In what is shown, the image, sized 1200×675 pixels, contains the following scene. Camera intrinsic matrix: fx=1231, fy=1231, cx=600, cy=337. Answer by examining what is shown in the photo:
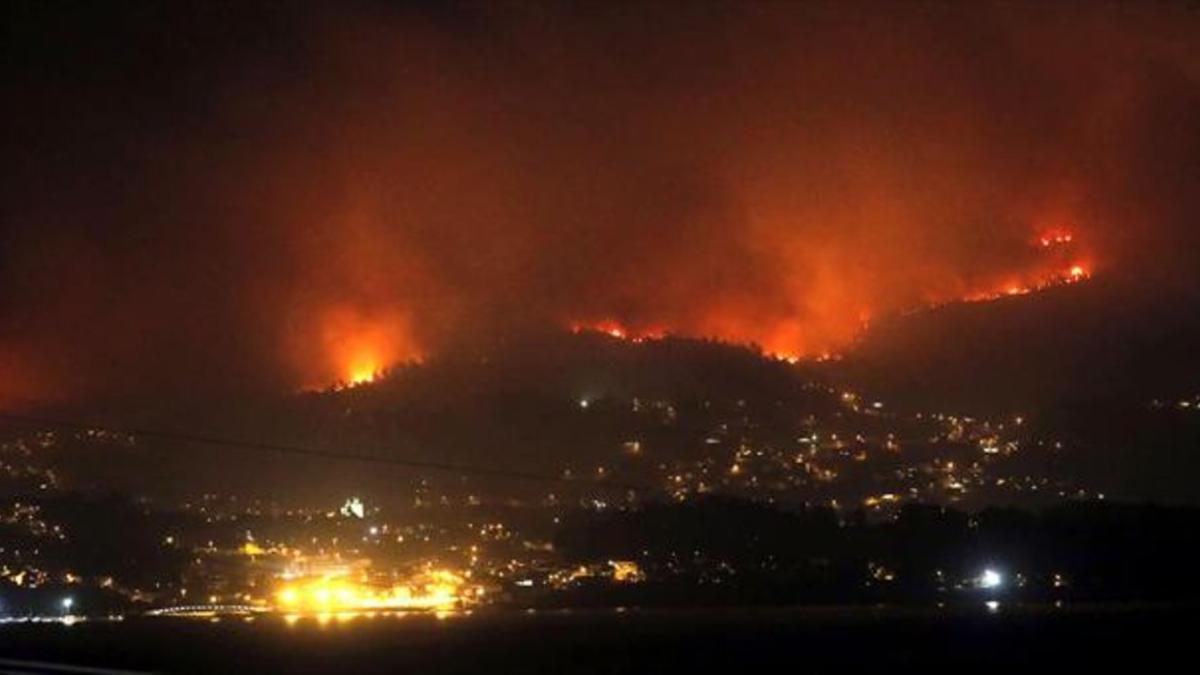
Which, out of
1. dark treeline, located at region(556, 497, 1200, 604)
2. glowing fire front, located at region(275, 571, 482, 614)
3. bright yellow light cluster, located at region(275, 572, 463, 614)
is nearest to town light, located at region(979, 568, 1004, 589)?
dark treeline, located at region(556, 497, 1200, 604)

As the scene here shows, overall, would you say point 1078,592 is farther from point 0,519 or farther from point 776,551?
point 0,519

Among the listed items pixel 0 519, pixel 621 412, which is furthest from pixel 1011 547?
pixel 0 519

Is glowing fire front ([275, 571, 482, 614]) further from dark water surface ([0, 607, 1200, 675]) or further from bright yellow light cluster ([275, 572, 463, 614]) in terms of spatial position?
dark water surface ([0, 607, 1200, 675])

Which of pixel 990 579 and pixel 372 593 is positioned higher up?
pixel 372 593

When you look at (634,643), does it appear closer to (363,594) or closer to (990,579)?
(363,594)

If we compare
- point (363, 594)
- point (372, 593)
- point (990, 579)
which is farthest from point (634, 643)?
point (990, 579)

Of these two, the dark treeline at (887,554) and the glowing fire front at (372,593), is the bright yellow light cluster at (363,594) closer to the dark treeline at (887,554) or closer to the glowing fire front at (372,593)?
the glowing fire front at (372,593)

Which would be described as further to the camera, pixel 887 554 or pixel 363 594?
pixel 887 554
